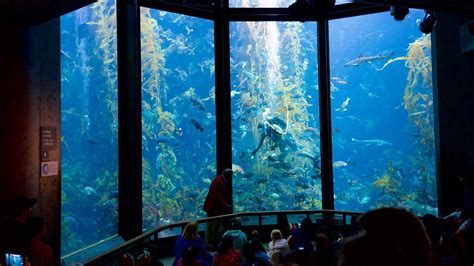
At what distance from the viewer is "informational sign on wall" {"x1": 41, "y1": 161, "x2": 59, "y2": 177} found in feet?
14.1

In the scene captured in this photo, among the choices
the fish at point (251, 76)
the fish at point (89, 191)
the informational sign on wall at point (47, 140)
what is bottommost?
the fish at point (89, 191)

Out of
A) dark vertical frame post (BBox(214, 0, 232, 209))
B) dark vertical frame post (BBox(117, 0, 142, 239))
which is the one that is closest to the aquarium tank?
dark vertical frame post (BBox(214, 0, 232, 209))

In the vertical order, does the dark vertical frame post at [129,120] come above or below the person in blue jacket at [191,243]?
above

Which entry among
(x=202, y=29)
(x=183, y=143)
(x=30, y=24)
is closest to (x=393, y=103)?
(x=202, y=29)

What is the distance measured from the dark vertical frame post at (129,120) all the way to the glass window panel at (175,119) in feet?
13.9

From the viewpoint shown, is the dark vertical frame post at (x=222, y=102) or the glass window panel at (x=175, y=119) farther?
the glass window panel at (x=175, y=119)

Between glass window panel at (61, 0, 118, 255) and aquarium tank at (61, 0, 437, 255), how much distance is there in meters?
0.04

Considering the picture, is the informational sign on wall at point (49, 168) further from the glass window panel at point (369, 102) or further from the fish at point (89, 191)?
the glass window panel at point (369, 102)

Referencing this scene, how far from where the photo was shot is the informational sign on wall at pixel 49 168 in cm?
431

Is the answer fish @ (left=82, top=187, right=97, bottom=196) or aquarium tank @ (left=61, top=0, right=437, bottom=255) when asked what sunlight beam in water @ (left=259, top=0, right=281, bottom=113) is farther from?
fish @ (left=82, top=187, right=97, bottom=196)

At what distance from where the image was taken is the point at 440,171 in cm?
721

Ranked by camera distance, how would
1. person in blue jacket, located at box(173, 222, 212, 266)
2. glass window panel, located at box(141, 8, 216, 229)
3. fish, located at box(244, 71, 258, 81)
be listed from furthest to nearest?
fish, located at box(244, 71, 258, 81), glass window panel, located at box(141, 8, 216, 229), person in blue jacket, located at box(173, 222, 212, 266)

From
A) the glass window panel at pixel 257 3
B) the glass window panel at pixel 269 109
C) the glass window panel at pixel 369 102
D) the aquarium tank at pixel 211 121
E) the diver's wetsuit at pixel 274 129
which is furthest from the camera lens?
the glass window panel at pixel 369 102

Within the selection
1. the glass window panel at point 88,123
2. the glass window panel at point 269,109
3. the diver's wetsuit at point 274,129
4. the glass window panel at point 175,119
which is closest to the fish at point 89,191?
the glass window panel at point 88,123
